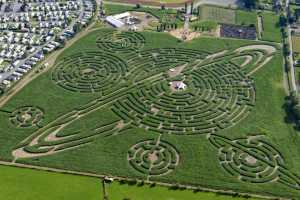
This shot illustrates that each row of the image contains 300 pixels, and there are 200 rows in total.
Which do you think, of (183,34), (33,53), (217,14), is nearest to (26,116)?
(33,53)

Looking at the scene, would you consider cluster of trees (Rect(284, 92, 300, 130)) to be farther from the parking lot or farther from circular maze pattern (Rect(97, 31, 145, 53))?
the parking lot

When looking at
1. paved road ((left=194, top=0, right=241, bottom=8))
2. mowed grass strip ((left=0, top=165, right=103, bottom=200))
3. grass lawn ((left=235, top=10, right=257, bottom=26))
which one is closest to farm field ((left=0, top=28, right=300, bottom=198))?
mowed grass strip ((left=0, top=165, right=103, bottom=200))

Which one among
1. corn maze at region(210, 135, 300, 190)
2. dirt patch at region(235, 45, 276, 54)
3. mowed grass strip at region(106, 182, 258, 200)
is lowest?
mowed grass strip at region(106, 182, 258, 200)

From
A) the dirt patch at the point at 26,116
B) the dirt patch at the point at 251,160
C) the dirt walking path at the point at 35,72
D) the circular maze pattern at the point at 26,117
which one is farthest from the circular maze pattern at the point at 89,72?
the dirt patch at the point at 251,160

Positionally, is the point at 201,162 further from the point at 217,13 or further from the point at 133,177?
the point at 217,13

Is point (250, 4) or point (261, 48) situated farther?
point (250, 4)

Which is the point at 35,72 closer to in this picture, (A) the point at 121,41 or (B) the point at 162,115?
(A) the point at 121,41
